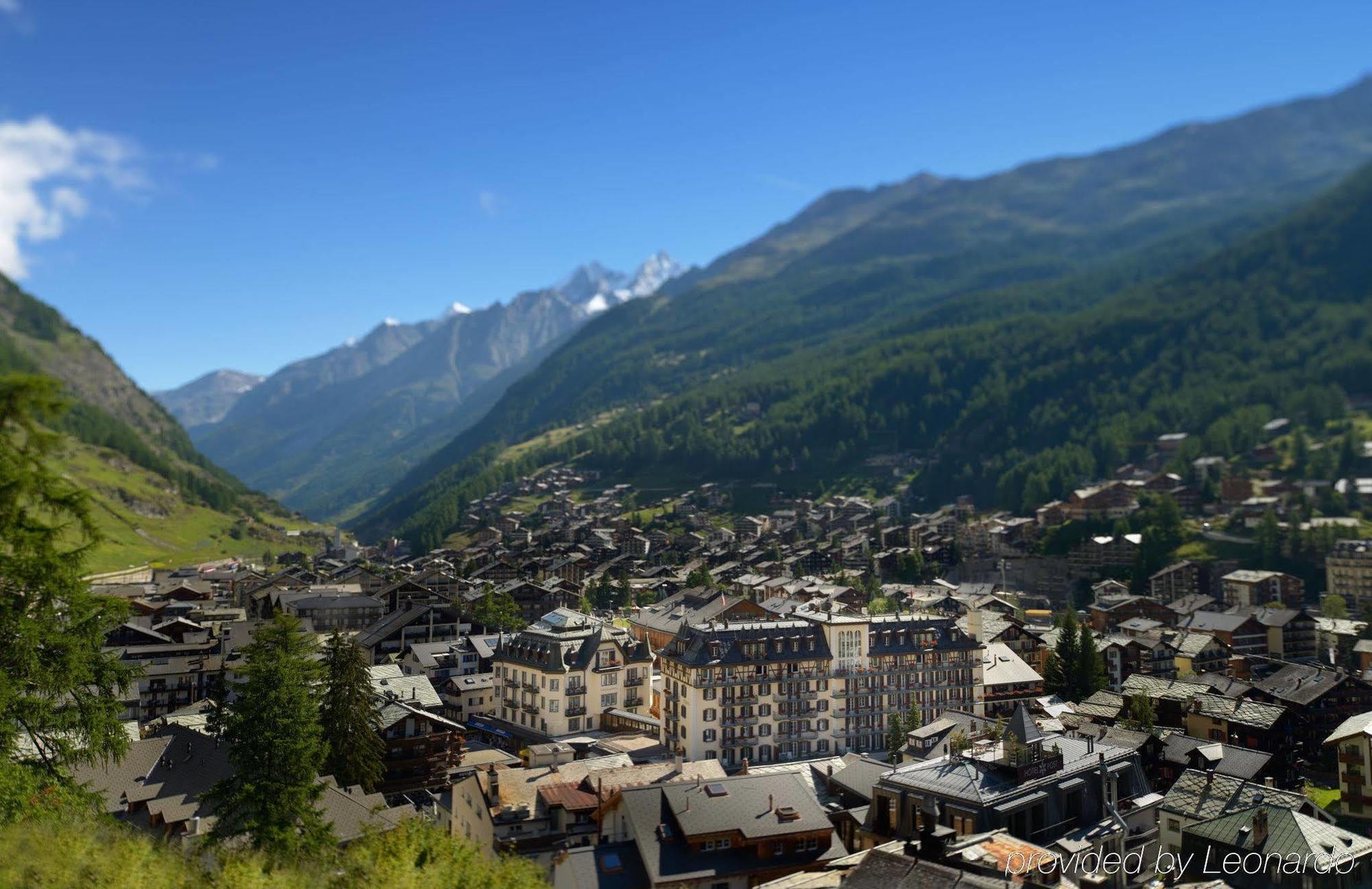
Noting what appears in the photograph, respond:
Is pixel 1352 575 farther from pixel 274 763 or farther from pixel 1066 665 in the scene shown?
pixel 274 763

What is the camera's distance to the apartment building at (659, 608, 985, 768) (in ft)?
224

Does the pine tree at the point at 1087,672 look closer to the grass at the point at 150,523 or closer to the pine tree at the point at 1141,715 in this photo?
the pine tree at the point at 1141,715

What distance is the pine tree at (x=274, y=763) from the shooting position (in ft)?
123

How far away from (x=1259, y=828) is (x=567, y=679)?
4386 centimetres

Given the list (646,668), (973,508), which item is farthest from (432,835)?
(973,508)

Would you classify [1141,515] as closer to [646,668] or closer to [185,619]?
[646,668]

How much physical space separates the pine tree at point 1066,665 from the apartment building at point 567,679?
112 feet

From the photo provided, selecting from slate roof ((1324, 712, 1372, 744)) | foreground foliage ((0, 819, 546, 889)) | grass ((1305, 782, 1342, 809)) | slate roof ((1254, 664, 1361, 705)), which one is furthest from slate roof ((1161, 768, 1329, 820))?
foreground foliage ((0, 819, 546, 889))

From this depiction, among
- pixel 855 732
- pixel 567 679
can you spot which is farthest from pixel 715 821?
pixel 855 732

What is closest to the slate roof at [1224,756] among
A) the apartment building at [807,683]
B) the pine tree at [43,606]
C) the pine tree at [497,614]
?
the apartment building at [807,683]

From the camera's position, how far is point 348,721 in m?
53.8

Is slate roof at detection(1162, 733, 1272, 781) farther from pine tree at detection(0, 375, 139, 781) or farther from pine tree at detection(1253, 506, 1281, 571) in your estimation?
pine tree at detection(1253, 506, 1281, 571)

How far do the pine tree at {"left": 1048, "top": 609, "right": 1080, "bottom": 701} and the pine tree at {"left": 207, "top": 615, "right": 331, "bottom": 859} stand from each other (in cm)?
6149

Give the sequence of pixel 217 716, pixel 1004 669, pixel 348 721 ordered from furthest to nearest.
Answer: pixel 1004 669, pixel 348 721, pixel 217 716
